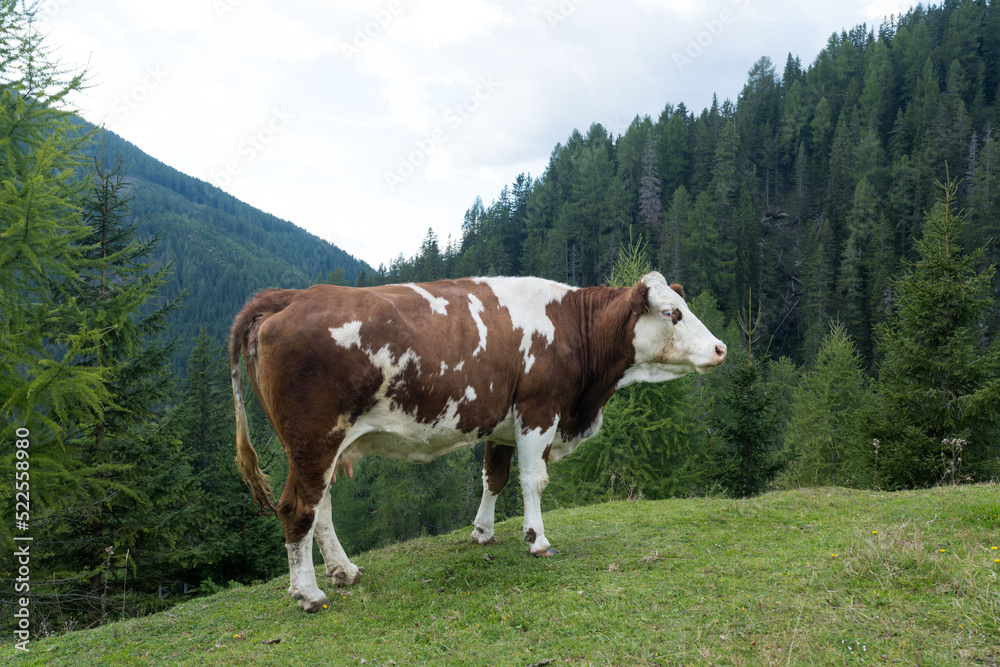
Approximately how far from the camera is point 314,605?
231 inches

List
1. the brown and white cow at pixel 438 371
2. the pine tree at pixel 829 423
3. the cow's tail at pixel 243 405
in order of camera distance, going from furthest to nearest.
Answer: the pine tree at pixel 829 423 < the cow's tail at pixel 243 405 < the brown and white cow at pixel 438 371

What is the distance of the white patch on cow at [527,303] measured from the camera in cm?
695

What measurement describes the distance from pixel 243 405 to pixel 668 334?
4.85 metres

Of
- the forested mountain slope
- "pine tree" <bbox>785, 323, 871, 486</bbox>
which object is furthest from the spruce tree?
the forested mountain slope

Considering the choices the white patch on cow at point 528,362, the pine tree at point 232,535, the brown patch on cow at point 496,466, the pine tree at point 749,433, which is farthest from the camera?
the pine tree at point 749,433

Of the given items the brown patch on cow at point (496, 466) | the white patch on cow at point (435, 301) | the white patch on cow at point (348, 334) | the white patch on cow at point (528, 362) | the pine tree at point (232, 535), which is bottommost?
the pine tree at point (232, 535)

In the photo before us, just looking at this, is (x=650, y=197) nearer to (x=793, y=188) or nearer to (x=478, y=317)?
(x=793, y=188)

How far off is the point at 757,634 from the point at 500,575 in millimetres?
2802

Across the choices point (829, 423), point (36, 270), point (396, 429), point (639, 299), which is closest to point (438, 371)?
point (396, 429)

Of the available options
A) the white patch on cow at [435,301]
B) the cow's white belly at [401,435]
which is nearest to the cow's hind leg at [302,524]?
the cow's white belly at [401,435]

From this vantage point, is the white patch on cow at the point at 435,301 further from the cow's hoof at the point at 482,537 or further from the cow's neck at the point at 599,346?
the cow's hoof at the point at 482,537

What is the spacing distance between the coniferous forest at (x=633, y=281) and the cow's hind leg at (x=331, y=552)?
400cm

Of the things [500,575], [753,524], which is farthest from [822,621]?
[753,524]

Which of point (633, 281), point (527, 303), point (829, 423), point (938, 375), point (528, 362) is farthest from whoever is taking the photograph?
point (829, 423)
